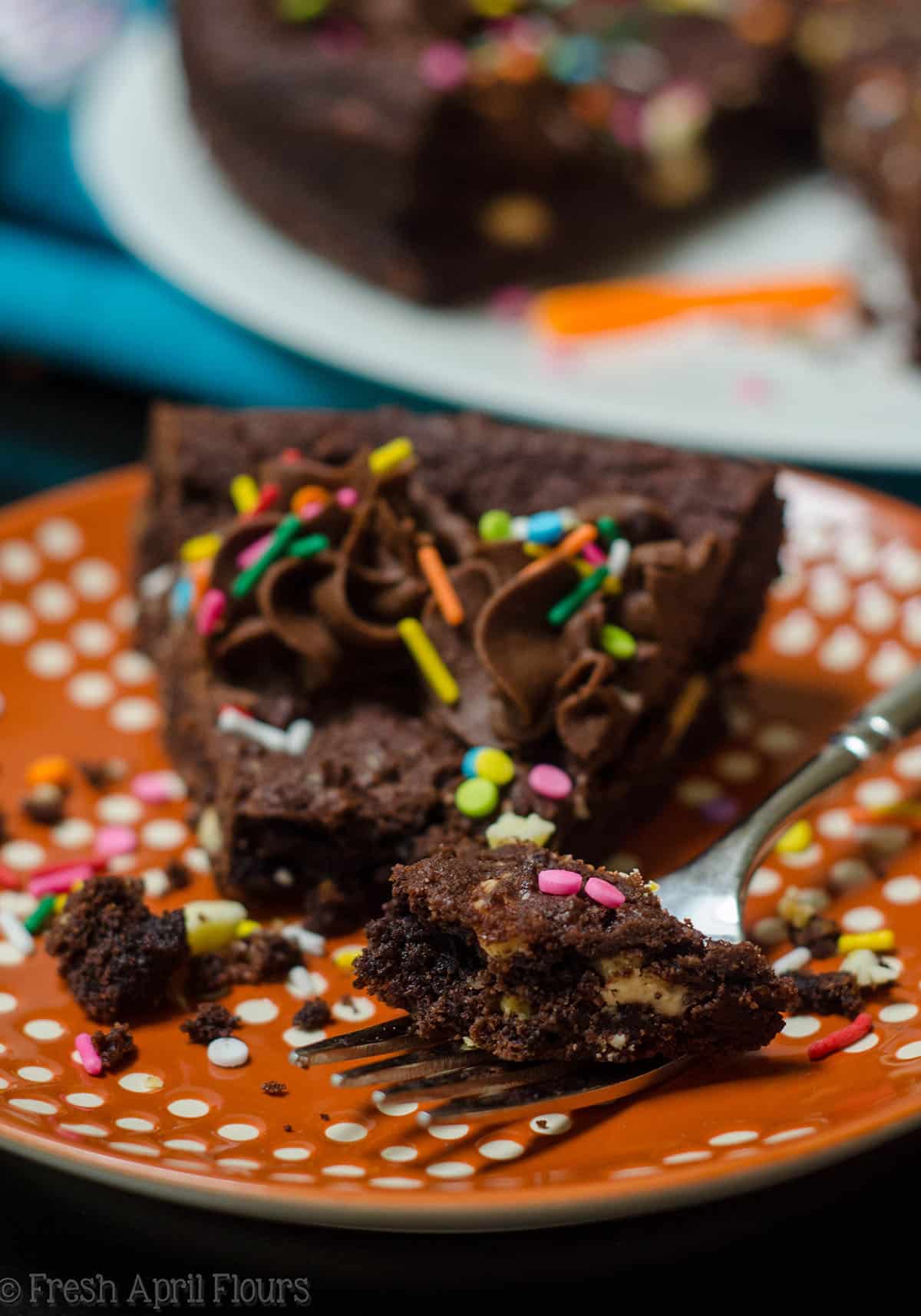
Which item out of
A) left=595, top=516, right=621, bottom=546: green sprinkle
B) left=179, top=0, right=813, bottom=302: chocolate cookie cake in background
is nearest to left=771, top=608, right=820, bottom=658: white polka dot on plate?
left=595, top=516, right=621, bottom=546: green sprinkle

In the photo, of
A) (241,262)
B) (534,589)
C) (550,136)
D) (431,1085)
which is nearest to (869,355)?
(550,136)

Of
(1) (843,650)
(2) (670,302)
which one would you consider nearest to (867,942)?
(1) (843,650)

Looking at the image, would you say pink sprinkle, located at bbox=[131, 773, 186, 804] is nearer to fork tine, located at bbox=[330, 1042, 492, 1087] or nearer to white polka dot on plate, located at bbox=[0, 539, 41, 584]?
white polka dot on plate, located at bbox=[0, 539, 41, 584]

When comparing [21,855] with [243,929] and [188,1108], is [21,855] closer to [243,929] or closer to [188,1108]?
[243,929]

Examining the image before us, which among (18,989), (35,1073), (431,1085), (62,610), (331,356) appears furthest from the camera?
(331,356)

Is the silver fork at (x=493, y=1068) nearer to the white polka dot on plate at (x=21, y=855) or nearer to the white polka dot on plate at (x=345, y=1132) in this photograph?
the white polka dot on plate at (x=345, y=1132)

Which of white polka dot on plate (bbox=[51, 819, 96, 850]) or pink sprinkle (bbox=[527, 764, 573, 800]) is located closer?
pink sprinkle (bbox=[527, 764, 573, 800])

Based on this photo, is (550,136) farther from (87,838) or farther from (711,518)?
(87,838)
